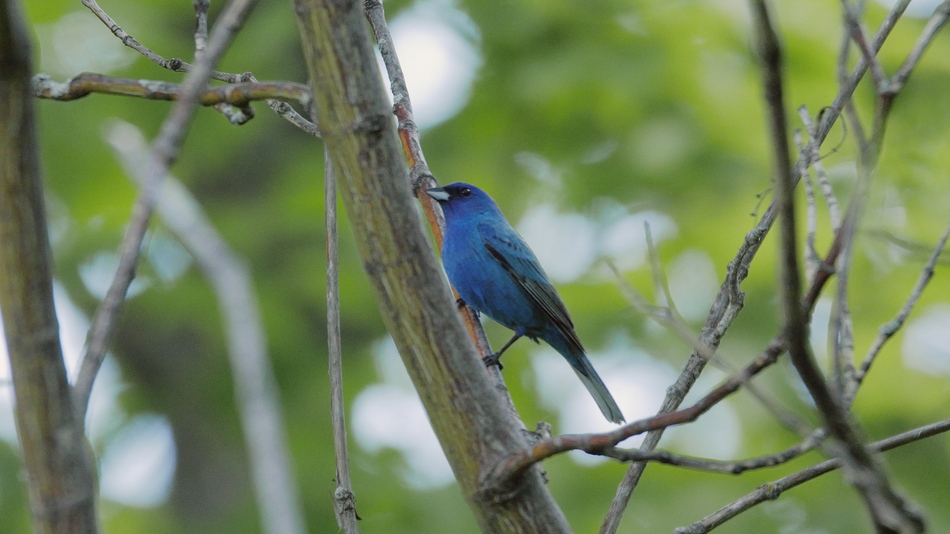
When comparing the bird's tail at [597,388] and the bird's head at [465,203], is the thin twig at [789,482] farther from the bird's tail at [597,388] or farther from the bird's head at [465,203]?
the bird's head at [465,203]

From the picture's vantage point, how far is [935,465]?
6.30 meters

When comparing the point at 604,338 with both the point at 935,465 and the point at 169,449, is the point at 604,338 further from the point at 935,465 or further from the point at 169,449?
the point at 169,449

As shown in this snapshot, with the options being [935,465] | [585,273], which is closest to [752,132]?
[585,273]

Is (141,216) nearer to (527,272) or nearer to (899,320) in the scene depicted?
(899,320)

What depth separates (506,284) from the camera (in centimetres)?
597

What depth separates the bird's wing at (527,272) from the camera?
232 inches

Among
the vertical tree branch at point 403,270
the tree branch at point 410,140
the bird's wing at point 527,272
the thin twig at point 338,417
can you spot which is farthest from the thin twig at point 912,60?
the bird's wing at point 527,272

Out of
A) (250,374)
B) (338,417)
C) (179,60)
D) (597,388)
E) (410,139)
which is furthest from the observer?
A: (597,388)

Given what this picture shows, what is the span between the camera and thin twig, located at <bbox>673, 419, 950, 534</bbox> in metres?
2.18

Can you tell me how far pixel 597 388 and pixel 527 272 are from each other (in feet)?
3.08

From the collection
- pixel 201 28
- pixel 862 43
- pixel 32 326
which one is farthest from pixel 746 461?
pixel 201 28

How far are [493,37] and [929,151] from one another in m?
3.69

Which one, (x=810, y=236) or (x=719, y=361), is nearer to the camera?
(x=719, y=361)

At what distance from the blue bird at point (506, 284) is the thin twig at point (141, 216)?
13.8 feet
